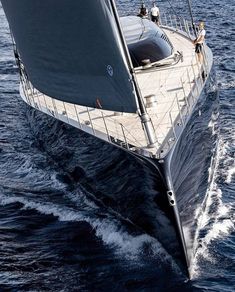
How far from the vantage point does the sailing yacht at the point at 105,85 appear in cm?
1169

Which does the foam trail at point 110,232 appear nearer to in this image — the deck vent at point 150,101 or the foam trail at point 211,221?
the foam trail at point 211,221

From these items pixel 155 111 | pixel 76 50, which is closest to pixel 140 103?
pixel 76 50

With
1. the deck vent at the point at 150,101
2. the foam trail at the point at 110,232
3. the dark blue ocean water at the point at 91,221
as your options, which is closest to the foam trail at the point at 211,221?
the dark blue ocean water at the point at 91,221

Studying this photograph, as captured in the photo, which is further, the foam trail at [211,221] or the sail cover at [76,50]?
the foam trail at [211,221]

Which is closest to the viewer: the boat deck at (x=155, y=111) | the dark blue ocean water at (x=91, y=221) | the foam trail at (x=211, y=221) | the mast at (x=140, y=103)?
the mast at (x=140, y=103)

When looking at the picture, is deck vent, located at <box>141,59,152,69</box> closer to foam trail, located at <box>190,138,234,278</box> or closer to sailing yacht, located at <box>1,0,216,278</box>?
sailing yacht, located at <box>1,0,216,278</box>

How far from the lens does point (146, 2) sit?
42000 millimetres

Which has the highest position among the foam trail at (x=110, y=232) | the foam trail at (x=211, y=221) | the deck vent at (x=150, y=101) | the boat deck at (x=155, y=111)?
the deck vent at (x=150, y=101)

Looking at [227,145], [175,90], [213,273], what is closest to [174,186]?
[213,273]

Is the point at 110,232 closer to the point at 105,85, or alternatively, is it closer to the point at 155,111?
the point at 155,111

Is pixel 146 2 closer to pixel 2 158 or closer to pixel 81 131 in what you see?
pixel 2 158

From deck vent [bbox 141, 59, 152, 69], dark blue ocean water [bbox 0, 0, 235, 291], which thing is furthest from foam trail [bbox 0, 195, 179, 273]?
deck vent [bbox 141, 59, 152, 69]

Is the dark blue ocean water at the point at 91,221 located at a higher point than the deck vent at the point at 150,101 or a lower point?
lower

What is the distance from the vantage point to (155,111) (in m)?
14.9
